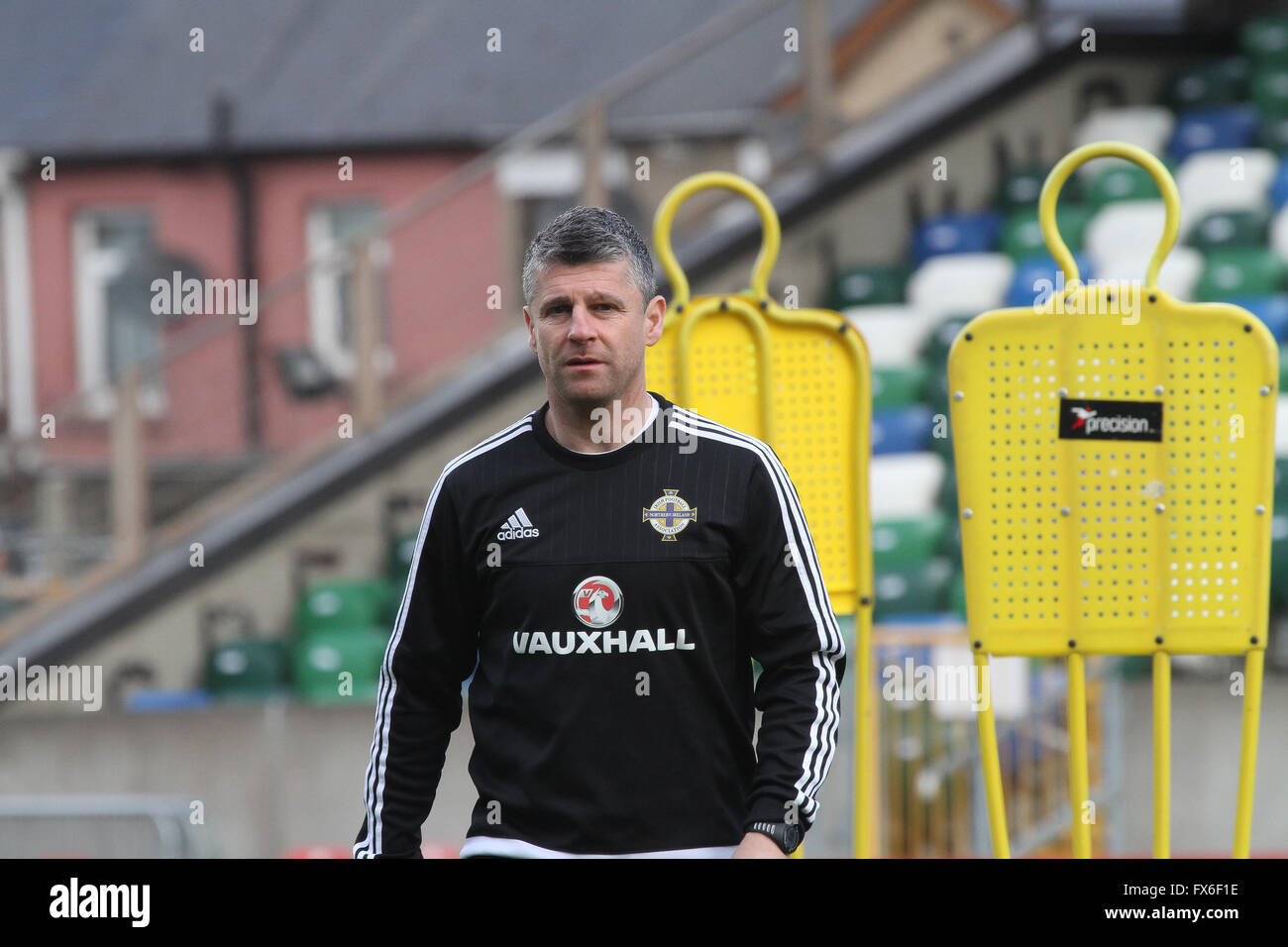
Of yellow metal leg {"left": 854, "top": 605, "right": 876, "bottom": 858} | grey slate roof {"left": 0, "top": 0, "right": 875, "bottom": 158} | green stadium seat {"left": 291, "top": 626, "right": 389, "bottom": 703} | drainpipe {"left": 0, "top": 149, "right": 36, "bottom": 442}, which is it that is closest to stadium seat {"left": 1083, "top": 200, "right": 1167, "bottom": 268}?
green stadium seat {"left": 291, "top": 626, "right": 389, "bottom": 703}

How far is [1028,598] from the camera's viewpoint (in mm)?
3615

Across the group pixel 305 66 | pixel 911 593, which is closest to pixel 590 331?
pixel 911 593

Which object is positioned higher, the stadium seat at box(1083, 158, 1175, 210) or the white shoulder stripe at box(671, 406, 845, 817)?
the stadium seat at box(1083, 158, 1175, 210)

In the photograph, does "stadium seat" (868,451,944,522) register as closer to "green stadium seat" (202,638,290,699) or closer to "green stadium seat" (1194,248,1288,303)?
"green stadium seat" (1194,248,1288,303)

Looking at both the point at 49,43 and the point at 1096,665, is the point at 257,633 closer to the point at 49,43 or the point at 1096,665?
the point at 1096,665

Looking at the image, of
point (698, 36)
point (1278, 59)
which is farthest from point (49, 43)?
point (1278, 59)

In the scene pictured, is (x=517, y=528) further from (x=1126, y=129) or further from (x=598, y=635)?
(x=1126, y=129)

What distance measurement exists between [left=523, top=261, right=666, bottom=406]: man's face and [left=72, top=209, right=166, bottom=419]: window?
1820 cm

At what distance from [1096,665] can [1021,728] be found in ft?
1.49

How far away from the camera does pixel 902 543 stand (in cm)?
881

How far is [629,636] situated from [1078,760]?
1.41 metres

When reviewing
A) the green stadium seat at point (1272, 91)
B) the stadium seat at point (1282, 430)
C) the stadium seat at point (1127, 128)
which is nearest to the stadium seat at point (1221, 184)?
the stadium seat at point (1127, 128)

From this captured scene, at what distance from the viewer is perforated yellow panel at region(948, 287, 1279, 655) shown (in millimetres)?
3529
